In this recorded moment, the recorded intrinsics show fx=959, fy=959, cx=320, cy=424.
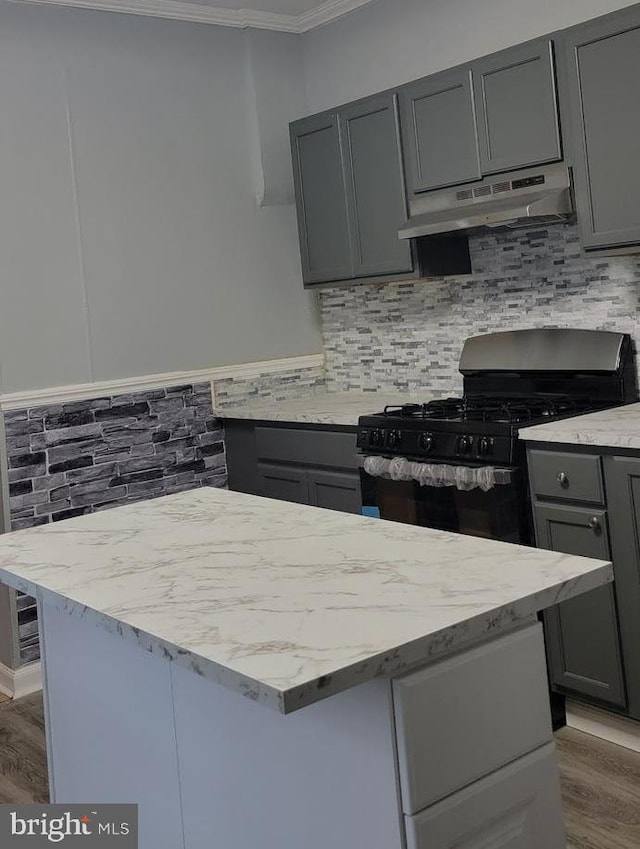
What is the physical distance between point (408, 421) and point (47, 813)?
6.20 ft

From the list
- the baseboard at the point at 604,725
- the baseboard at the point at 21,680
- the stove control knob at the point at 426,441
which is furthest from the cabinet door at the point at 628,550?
the baseboard at the point at 21,680

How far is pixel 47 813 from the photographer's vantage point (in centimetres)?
219

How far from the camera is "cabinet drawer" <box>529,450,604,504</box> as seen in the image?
295cm

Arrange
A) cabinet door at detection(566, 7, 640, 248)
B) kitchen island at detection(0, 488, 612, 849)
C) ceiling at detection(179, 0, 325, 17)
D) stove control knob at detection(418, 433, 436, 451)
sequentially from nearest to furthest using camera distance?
kitchen island at detection(0, 488, 612, 849), cabinet door at detection(566, 7, 640, 248), stove control knob at detection(418, 433, 436, 451), ceiling at detection(179, 0, 325, 17)

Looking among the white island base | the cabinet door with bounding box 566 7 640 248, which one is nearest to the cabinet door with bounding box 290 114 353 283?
the cabinet door with bounding box 566 7 640 248

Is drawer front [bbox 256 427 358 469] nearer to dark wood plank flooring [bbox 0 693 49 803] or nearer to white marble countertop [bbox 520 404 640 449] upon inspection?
white marble countertop [bbox 520 404 640 449]

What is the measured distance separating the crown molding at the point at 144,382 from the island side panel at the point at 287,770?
8.07ft

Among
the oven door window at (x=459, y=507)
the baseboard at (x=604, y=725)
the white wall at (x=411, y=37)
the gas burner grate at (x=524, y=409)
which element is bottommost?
the baseboard at (x=604, y=725)

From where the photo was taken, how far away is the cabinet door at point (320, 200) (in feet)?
14.1

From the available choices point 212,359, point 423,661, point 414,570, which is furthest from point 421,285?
point 423,661

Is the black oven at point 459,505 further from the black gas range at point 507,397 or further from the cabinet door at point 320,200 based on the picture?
the cabinet door at point 320,200

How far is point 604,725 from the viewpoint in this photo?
3.13 meters

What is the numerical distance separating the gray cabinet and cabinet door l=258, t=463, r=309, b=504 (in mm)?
908

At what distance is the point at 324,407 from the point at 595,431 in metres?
1.63
